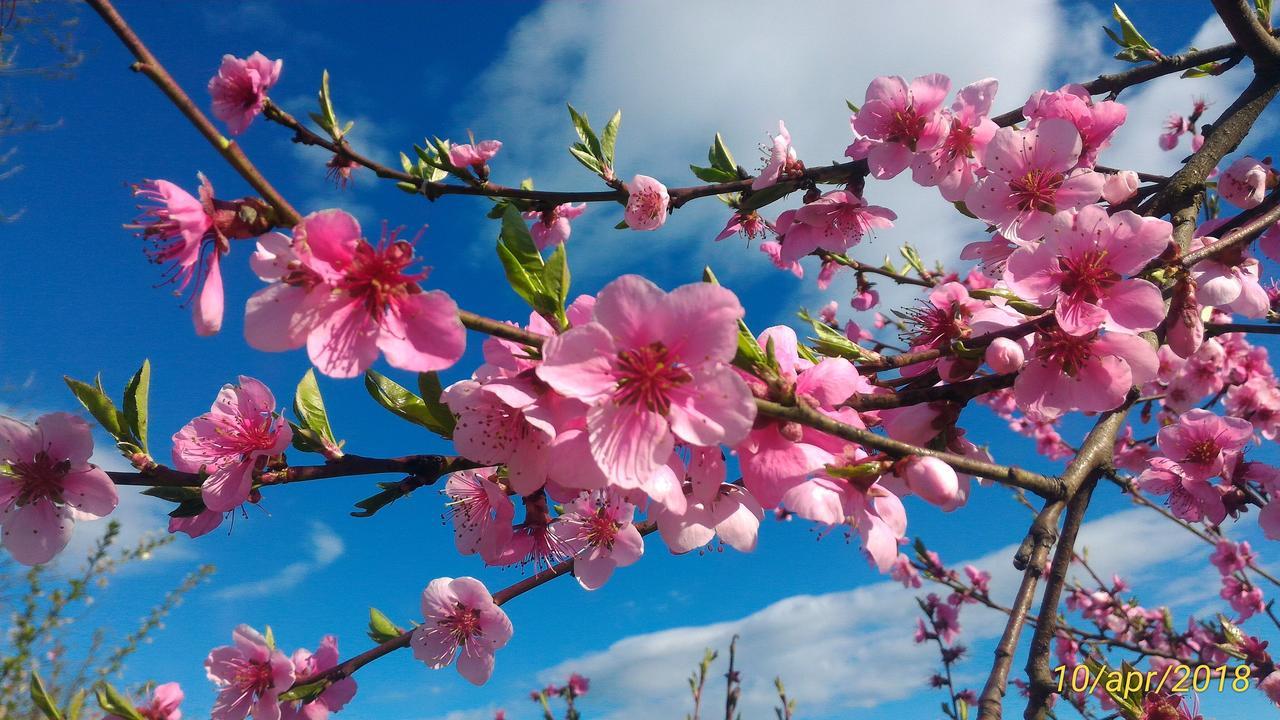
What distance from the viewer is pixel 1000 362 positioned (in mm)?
1266

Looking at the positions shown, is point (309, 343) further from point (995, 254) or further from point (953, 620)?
point (953, 620)

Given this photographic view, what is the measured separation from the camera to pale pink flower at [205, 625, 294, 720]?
2.00 metres

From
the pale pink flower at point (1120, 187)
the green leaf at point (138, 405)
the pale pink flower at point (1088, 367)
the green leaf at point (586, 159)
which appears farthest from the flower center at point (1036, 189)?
the green leaf at point (138, 405)

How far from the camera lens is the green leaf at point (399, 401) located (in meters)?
1.29

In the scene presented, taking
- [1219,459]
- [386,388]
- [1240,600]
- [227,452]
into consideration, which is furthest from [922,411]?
[1240,600]

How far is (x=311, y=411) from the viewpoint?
1.46 m

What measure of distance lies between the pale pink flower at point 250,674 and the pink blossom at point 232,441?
Result: 0.81 metres

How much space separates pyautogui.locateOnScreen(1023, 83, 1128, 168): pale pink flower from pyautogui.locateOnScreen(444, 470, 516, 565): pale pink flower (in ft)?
5.76

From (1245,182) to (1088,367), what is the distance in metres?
1.35

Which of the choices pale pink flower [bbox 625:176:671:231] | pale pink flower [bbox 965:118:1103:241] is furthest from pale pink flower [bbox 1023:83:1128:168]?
pale pink flower [bbox 625:176:671:231]

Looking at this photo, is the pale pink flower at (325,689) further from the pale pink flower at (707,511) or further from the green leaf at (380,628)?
the pale pink flower at (707,511)
